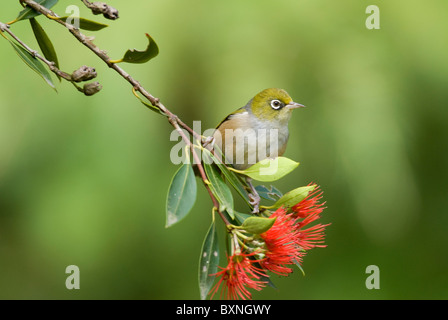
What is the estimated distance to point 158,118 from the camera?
2.81 metres

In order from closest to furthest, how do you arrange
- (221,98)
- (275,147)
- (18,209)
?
(275,147), (18,209), (221,98)

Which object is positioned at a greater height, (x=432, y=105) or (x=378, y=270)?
(x=432, y=105)

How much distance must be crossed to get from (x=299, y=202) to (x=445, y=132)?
198 centimetres

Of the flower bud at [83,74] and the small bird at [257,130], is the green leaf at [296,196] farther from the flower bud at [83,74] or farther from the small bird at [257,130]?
the small bird at [257,130]

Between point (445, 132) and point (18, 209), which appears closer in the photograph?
point (18, 209)

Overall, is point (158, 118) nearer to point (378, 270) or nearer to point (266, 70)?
point (266, 70)

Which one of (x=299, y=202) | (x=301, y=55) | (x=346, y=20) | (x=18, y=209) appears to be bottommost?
(x=299, y=202)

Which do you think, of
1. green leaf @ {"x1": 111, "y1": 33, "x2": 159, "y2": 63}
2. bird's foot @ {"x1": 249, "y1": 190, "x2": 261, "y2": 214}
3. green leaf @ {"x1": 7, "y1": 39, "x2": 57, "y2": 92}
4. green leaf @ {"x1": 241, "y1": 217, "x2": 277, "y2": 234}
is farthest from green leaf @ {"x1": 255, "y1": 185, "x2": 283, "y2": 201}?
green leaf @ {"x1": 7, "y1": 39, "x2": 57, "y2": 92}

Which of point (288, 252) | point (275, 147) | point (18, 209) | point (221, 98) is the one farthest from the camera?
point (221, 98)

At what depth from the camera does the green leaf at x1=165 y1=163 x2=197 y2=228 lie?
1.09m

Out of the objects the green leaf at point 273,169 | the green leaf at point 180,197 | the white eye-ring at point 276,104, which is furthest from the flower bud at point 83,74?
the white eye-ring at point 276,104

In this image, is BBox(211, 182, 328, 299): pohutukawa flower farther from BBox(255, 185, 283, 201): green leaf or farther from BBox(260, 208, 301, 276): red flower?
BBox(255, 185, 283, 201): green leaf

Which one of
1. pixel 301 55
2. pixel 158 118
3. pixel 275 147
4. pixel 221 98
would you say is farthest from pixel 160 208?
pixel 301 55

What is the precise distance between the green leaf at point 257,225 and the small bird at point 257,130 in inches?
32.8
